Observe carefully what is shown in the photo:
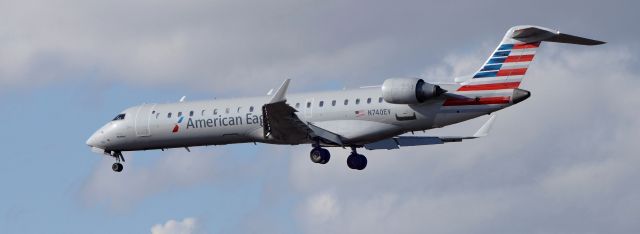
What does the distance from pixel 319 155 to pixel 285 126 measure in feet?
6.71

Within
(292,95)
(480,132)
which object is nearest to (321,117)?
(292,95)

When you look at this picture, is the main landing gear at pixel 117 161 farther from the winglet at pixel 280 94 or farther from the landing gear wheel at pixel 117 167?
the winglet at pixel 280 94

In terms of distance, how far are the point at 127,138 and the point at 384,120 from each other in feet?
37.7

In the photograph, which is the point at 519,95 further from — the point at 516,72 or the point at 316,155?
the point at 316,155

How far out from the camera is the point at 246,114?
61.6 metres

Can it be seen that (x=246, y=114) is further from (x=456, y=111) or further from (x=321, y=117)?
(x=456, y=111)

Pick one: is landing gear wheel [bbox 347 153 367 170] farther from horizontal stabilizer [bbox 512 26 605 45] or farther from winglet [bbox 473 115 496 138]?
horizontal stabilizer [bbox 512 26 605 45]

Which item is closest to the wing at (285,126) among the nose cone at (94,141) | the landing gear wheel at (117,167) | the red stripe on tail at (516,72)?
the red stripe on tail at (516,72)

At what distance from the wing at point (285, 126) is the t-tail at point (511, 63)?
18.2ft

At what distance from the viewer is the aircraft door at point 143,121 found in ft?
209

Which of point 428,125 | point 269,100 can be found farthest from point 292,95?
point 428,125

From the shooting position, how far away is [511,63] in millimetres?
57375

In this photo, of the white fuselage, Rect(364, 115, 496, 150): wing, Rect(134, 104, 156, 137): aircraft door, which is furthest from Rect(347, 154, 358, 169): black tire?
Rect(134, 104, 156, 137): aircraft door

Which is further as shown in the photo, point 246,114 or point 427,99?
point 246,114
